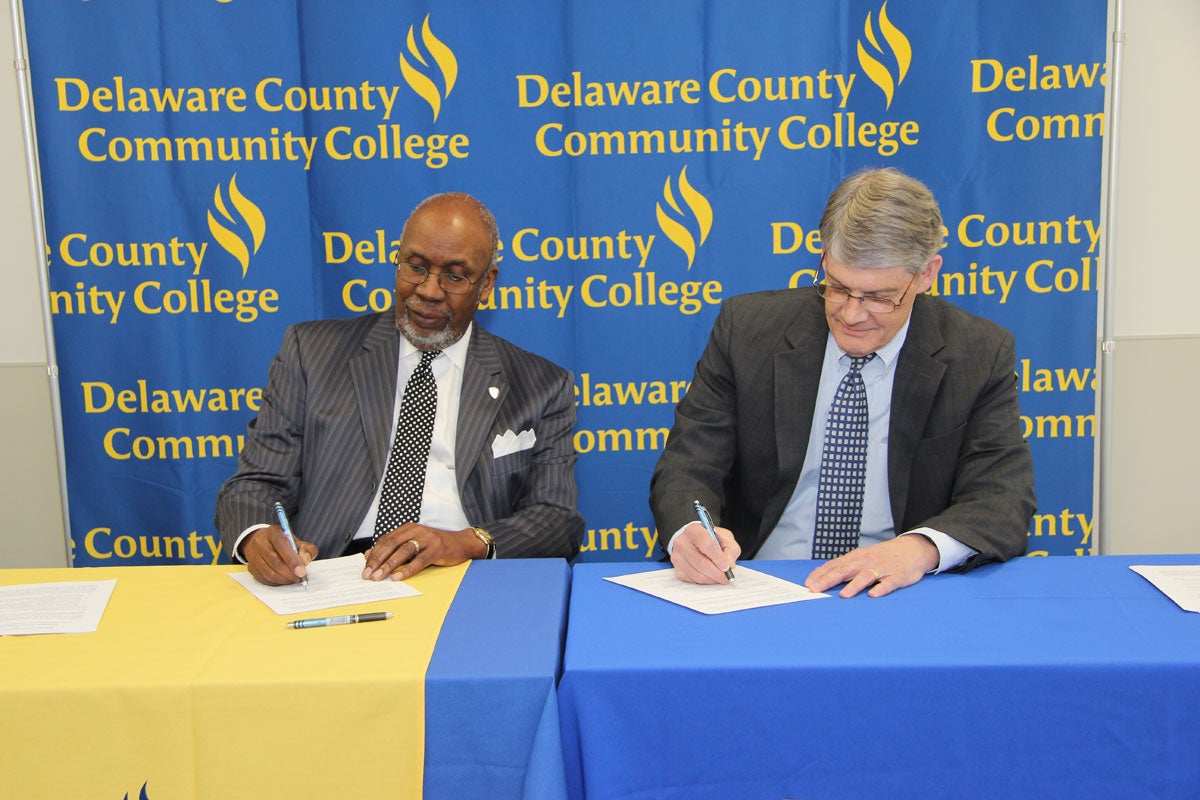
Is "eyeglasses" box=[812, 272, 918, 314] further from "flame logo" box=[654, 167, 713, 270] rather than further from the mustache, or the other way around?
"flame logo" box=[654, 167, 713, 270]

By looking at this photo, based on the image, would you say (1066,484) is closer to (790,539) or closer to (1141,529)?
(1141,529)

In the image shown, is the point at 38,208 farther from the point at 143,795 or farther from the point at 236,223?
the point at 143,795

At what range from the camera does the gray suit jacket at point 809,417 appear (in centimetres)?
227

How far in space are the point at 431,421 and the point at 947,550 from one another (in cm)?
139

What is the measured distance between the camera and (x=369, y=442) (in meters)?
2.56

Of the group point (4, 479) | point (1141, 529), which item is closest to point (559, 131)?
point (4, 479)

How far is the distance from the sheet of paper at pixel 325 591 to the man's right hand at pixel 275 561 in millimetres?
18

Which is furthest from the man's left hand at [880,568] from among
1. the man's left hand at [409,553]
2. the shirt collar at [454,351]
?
the shirt collar at [454,351]

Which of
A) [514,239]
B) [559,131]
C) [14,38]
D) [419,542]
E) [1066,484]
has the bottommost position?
[1066,484]

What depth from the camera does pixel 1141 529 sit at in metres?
3.72

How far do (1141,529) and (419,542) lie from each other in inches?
120

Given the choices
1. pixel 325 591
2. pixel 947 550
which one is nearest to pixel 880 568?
pixel 947 550

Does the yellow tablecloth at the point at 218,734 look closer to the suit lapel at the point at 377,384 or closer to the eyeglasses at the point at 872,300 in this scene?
the suit lapel at the point at 377,384

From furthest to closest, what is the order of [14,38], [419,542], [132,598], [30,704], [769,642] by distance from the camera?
1. [14,38]
2. [419,542]
3. [132,598]
4. [769,642]
5. [30,704]
